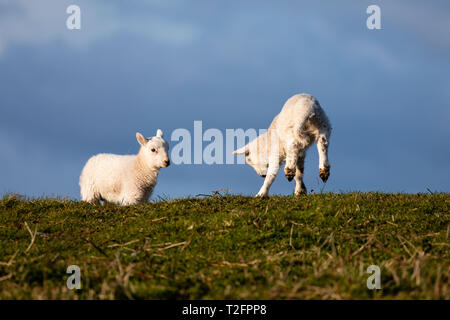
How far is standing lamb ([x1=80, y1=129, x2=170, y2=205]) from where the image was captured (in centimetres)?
1291

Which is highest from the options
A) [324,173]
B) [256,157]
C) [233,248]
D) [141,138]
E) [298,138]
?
[141,138]

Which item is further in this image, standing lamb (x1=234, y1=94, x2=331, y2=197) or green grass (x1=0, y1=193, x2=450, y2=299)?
standing lamb (x1=234, y1=94, x2=331, y2=197)

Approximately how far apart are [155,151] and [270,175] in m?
3.10

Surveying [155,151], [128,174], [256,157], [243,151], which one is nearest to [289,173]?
[256,157]

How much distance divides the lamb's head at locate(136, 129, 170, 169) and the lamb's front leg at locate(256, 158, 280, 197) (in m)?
2.65

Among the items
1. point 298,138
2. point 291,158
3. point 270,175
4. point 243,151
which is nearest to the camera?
point 291,158

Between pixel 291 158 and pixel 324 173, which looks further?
pixel 291 158

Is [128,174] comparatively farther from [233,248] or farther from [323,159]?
[233,248]

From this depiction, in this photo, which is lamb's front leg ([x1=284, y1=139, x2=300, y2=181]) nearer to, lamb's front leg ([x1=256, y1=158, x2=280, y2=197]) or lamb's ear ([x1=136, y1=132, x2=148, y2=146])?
lamb's front leg ([x1=256, y1=158, x2=280, y2=197])

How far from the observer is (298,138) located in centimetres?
1129

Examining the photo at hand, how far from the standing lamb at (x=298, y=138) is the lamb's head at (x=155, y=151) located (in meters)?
2.70

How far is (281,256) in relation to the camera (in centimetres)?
555

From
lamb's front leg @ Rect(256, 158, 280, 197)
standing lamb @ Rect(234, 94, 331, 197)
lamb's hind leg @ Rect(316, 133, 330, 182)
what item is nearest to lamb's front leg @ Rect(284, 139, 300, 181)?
standing lamb @ Rect(234, 94, 331, 197)
